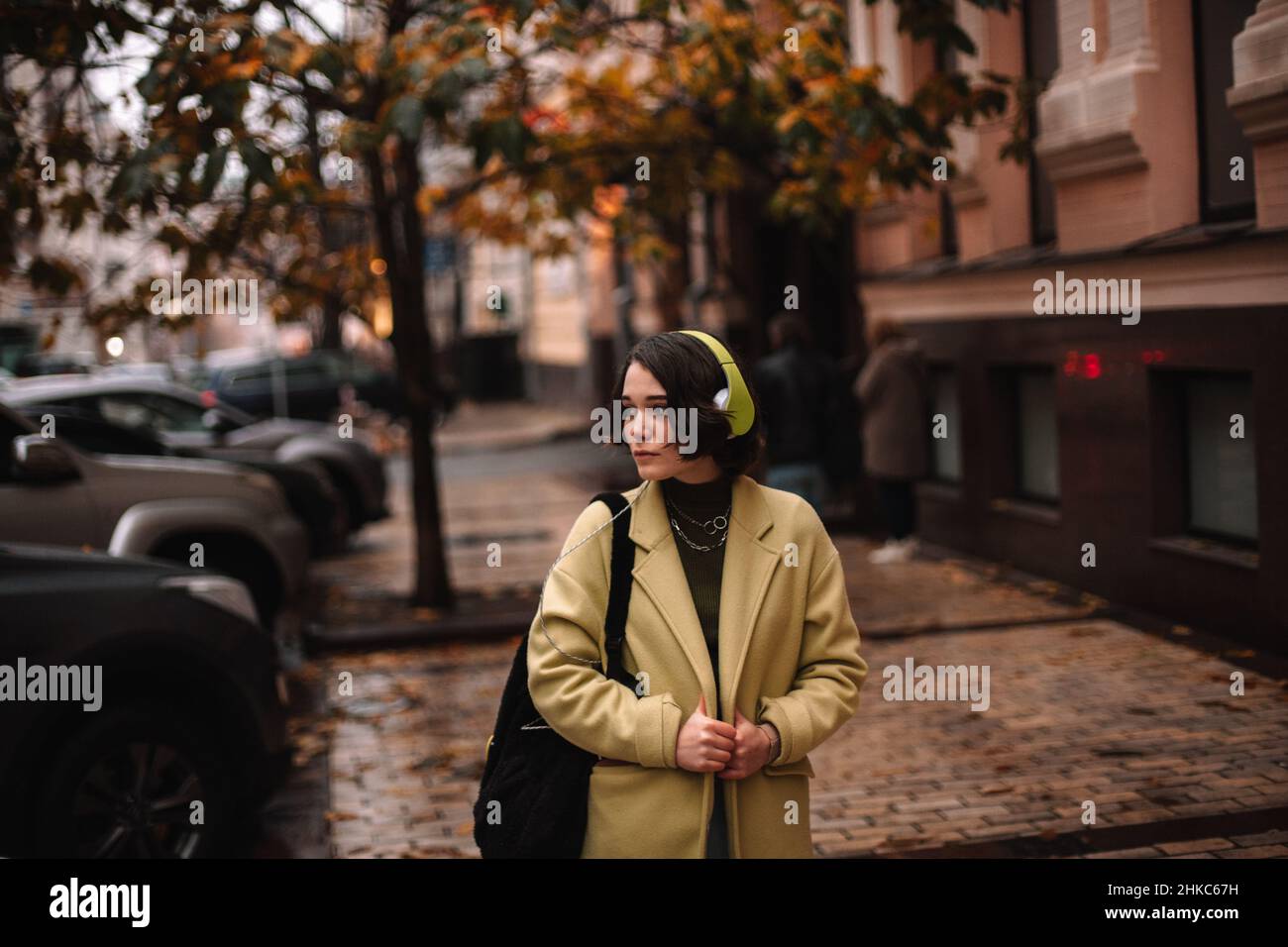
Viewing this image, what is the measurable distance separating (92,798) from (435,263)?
1814cm

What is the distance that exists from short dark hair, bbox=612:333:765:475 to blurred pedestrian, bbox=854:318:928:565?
31.3 feet

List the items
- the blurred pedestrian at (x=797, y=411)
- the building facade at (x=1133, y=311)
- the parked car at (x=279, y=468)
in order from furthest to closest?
1. the parked car at (x=279, y=468)
2. the blurred pedestrian at (x=797, y=411)
3. the building facade at (x=1133, y=311)

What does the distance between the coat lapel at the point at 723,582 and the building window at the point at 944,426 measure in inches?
394

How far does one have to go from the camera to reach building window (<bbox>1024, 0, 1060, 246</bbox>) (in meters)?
11.3

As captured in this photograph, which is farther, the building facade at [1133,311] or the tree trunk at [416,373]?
the tree trunk at [416,373]

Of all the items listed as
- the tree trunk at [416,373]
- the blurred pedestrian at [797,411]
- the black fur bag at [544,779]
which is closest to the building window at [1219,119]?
the blurred pedestrian at [797,411]

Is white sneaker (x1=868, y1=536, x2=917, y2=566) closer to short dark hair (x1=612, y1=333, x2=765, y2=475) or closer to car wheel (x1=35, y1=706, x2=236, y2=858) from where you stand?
car wheel (x1=35, y1=706, x2=236, y2=858)

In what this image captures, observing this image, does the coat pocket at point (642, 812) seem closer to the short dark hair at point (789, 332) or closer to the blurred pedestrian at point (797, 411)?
the blurred pedestrian at point (797, 411)

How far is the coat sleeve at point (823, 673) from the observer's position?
3227 millimetres

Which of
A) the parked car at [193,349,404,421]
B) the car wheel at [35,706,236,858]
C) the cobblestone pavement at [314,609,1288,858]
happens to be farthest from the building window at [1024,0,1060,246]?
the parked car at [193,349,404,421]

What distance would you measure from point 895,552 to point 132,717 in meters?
8.23

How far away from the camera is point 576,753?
3.25 metres

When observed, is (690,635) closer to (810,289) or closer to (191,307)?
(191,307)
